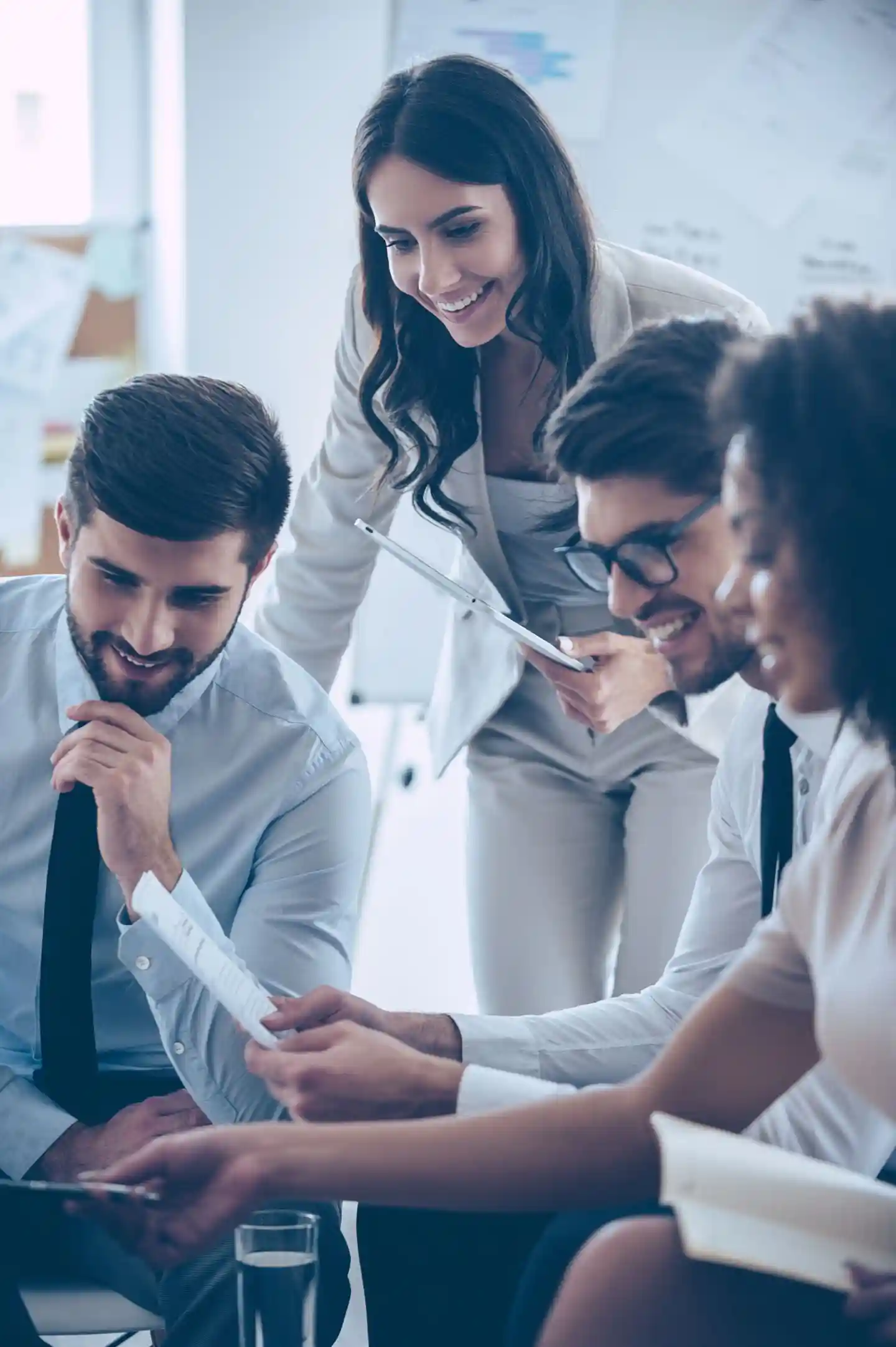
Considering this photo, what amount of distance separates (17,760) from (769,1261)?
0.97m

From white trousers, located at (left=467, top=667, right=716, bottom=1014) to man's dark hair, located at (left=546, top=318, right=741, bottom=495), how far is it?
54 centimetres

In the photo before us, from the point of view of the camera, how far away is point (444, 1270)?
4.46 feet

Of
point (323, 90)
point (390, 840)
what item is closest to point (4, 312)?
point (323, 90)

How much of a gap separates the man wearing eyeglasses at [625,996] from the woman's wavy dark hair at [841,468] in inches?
5.5

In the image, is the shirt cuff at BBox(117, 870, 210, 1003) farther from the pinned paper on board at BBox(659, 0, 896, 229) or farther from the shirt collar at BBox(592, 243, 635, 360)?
the pinned paper on board at BBox(659, 0, 896, 229)

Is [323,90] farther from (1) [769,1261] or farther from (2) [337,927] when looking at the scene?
(1) [769,1261]

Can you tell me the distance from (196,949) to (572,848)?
2.80 ft

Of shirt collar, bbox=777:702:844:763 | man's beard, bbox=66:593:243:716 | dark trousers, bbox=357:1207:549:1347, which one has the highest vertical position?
shirt collar, bbox=777:702:844:763

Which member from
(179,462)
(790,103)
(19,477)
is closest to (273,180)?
(19,477)

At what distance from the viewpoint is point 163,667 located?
162 cm

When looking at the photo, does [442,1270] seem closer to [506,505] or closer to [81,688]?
[81,688]

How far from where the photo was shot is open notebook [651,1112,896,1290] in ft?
3.04

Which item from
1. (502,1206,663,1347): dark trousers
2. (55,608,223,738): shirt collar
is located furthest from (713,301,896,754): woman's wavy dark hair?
(55,608,223,738): shirt collar

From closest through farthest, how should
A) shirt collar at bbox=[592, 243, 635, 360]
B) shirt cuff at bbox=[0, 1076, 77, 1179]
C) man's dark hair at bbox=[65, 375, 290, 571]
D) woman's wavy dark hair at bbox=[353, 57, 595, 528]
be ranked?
shirt cuff at bbox=[0, 1076, 77, 1179]
man's dark hair at bbox=[65, 375, 290, 571]
woman's wavy dark hair at bbox=[353, 57, 595, 528]
shirt collar at bbox=[592, 243, 635, 360]
